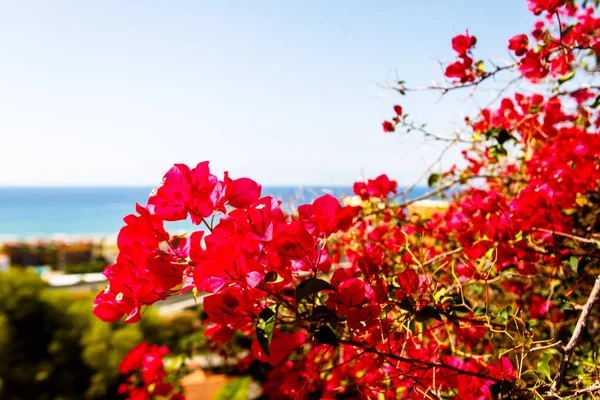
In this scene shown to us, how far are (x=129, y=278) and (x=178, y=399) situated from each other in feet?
5.95

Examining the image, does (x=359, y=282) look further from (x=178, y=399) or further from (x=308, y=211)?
(x=178, y=399)

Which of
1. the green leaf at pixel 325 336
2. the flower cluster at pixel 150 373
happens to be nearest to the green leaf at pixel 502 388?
the green leaf at pixel 325 336

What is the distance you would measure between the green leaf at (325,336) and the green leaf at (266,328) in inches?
2.5

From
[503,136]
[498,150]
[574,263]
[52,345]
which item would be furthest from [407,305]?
[52,345]

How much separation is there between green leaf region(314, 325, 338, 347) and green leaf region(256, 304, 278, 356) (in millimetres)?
63

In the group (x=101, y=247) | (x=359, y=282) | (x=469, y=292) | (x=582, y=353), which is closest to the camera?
(x=359, y=282)

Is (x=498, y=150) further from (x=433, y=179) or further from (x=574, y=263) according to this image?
(x=574, y=263)

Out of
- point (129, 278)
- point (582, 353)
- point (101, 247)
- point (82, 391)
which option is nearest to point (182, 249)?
point (129, 278)

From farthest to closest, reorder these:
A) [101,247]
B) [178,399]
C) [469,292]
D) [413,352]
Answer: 1. [101,247]
2. [178,399]
3. [469,292]
4. [413,352]

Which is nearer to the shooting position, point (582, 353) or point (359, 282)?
point (359, 282)

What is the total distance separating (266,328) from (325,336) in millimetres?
81

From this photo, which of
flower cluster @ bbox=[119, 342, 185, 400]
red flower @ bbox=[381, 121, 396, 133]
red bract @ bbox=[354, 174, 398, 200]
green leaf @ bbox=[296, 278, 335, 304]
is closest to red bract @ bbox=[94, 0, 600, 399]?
green leaf @ bbox=[296, 278, 335, 304]

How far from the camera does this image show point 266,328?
547 millimetres

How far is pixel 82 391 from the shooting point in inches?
210
